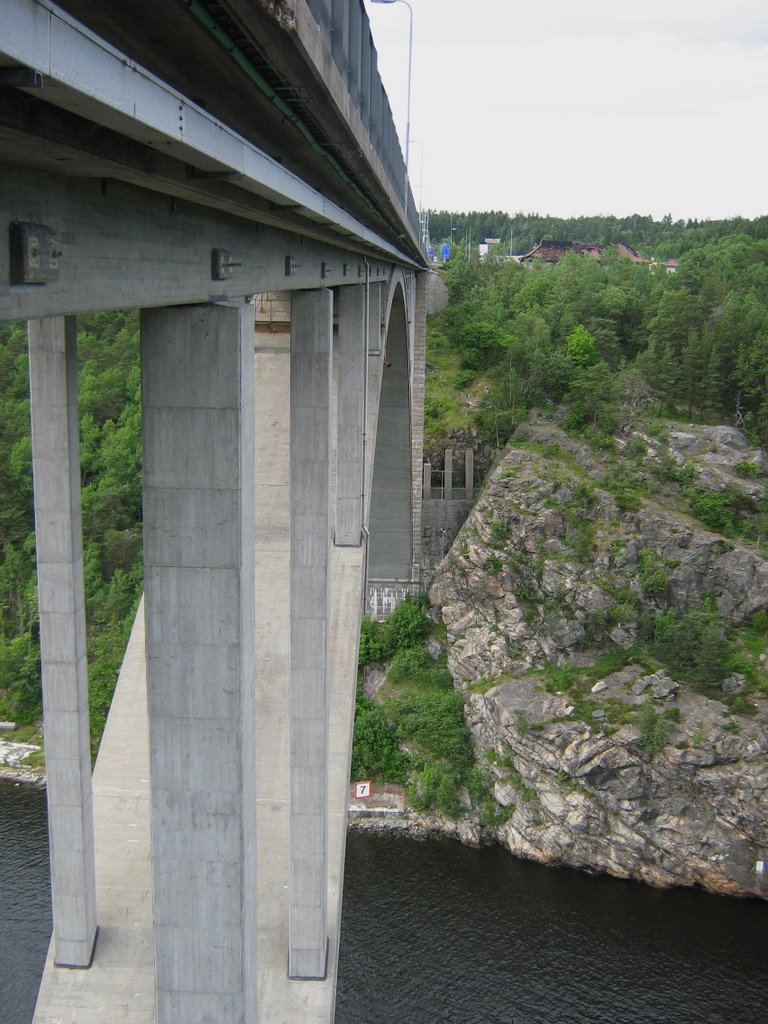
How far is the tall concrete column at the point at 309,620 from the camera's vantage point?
1027cm

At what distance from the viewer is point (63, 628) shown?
1023 centimetres

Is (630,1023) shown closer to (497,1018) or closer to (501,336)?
→ (497,1018)

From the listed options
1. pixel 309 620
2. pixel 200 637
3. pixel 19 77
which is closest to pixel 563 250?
pixel 309 620

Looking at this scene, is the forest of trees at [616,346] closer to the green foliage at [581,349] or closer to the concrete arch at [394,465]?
the green foliage at [581,349]

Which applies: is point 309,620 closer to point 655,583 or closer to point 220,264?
point 220,264

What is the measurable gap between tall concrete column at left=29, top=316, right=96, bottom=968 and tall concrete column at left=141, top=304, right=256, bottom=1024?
351cm

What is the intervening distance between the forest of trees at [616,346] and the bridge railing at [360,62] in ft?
81.2

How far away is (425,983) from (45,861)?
32.9ft

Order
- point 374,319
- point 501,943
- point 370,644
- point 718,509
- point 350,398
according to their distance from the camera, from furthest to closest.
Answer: point 370,644, point 718,509, point 501,943, point 374,319, point 350,398

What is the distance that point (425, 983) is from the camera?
819 inches

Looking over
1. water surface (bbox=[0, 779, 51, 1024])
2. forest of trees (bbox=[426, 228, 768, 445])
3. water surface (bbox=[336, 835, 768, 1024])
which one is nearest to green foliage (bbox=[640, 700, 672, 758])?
water surface (bbox=[336, 835, 768, 1024])

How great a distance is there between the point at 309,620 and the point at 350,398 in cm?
477

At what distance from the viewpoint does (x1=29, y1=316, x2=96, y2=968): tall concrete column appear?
364 inches

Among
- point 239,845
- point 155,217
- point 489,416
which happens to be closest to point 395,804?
point 489,416
